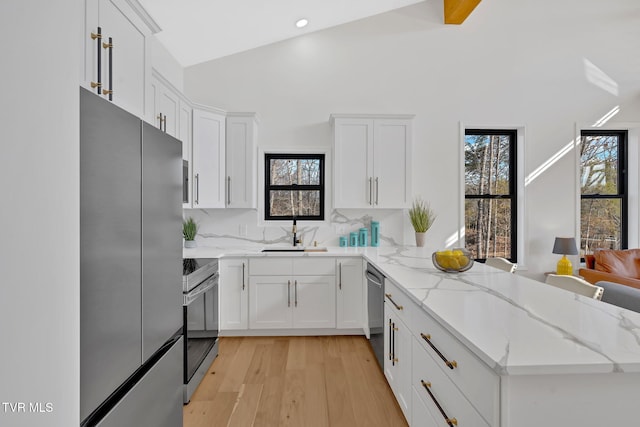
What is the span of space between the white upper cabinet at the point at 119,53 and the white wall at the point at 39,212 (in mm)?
876

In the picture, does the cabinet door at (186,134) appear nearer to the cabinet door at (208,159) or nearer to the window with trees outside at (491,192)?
the cabinet door at (208,159)

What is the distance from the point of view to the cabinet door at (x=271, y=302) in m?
3.34

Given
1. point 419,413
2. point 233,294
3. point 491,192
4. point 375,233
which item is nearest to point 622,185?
point 491,192

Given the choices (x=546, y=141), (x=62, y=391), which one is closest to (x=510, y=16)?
(x=546, y=141)

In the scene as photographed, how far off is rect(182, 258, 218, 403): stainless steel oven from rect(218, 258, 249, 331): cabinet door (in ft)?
0.90

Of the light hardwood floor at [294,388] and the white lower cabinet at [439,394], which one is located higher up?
the white lower cabinet at [439,394]

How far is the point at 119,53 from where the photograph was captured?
5.32ft

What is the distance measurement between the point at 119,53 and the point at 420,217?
10.4ft

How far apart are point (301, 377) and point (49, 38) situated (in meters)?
2.57

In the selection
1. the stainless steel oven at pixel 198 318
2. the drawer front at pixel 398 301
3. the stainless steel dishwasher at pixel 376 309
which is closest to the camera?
the drawer front at pixel 398 301

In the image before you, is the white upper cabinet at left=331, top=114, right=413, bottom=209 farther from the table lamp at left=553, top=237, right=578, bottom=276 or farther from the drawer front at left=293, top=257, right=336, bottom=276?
the table lamp at left=553, top=237, right=578, bottom=276

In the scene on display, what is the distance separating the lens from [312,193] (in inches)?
159

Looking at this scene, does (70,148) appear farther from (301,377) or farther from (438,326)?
(301,377)

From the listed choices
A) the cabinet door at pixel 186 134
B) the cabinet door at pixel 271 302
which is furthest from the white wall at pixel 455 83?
the cabinet door at pixel 271 302
